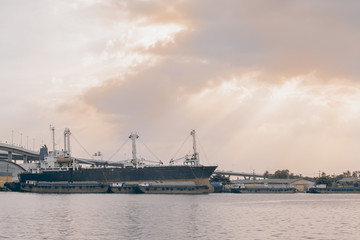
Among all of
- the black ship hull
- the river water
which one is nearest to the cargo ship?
the black ship hull

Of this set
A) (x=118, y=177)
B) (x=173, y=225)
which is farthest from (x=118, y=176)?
(x=173, y=225)

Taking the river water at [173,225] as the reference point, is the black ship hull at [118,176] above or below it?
above

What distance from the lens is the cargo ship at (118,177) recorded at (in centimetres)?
16641

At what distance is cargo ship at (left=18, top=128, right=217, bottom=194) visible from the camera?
166m

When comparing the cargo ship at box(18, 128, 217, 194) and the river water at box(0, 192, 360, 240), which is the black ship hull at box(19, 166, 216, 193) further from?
the river water at box(0, 192, 360, 240)

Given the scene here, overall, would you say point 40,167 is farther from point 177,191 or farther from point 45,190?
point 177,191

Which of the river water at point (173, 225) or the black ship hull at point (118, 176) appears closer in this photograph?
the river water at point (173, 225)

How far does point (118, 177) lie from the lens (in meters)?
184

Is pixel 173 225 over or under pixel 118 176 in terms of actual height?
under

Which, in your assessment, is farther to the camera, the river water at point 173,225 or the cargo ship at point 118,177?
the cargo ship at point 118,177

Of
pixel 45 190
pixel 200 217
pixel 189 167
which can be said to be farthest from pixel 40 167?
pixel 200 217

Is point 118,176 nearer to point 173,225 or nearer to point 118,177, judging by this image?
point 118,177

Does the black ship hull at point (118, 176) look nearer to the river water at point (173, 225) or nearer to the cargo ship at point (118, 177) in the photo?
the cargo ship at point (118, 177)

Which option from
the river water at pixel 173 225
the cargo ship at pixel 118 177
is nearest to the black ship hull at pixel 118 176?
the cargo ship at pixel 118 177
